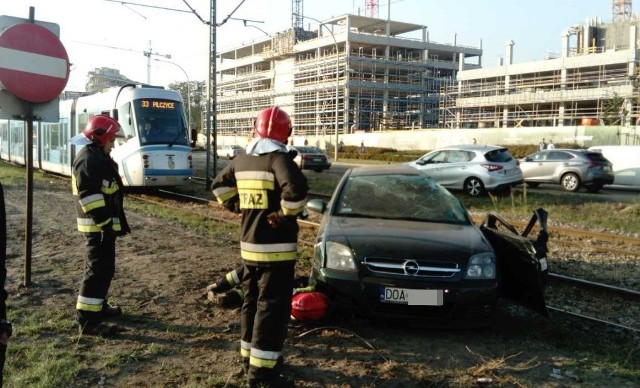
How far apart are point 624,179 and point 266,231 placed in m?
22.0

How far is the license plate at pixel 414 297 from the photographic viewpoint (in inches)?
193

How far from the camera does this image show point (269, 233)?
13.0 ft

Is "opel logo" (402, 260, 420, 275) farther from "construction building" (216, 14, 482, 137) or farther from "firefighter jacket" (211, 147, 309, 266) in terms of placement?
"construction building" (216, 14, 482, 137)

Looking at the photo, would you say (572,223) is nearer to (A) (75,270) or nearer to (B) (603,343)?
(B) (603,343)

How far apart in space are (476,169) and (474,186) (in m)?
0.52

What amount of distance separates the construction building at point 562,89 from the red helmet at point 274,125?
162ft

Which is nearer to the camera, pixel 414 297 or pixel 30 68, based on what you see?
pixel 414 297

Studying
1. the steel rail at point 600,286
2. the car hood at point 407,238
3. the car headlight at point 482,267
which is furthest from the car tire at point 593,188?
the car headlight at point 482,267

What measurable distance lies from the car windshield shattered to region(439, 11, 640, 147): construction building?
152 ft

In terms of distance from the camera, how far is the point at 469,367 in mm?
4418

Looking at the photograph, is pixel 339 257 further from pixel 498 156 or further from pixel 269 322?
pixel 498 156

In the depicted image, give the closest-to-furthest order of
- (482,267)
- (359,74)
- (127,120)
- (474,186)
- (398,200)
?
(482,267)
(398,200)
(127,120)
(474,186)
(359,74)

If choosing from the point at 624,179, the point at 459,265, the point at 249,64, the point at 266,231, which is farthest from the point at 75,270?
the point at 249,64

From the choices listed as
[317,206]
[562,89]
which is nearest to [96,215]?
[317,206]
